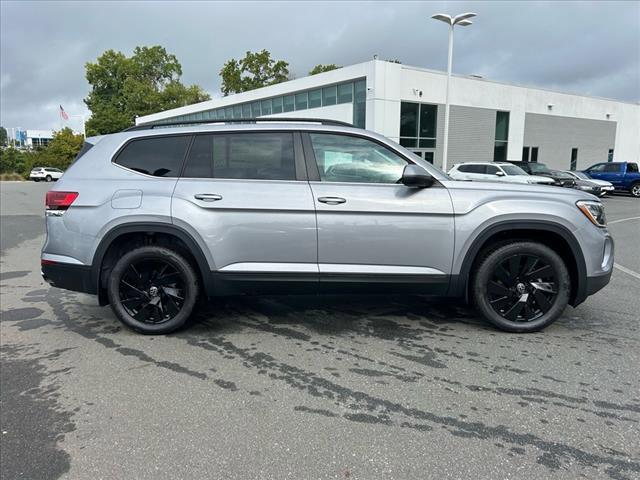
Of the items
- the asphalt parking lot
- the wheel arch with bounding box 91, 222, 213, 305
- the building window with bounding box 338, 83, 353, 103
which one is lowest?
the asphalt parking lot

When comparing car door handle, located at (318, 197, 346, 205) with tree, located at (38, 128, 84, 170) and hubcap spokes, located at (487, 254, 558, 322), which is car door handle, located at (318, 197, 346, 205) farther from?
tree, located at (38, 128, 84, 170)

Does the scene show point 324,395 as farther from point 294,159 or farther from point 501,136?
point 501,136

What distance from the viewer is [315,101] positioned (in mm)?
30000

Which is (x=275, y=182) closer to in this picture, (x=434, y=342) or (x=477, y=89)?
(x=434, y=342)

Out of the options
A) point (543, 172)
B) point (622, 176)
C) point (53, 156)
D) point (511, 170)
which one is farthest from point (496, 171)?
point (53, 156)

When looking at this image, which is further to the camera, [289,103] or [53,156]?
[53,156]

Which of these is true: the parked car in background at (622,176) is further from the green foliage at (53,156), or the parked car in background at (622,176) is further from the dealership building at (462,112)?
the green foliage at (53,156)

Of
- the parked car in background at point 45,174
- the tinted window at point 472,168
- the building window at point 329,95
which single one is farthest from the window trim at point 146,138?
the parked car in background at point 45,174

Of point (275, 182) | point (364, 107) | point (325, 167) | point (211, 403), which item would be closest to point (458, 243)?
point (325, 167)

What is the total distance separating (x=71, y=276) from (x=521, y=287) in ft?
13.2

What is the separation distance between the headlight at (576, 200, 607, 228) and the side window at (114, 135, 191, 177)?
11.7 feet

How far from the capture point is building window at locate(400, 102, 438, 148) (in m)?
26.5

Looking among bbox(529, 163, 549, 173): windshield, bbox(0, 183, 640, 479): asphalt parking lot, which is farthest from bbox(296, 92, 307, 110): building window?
bbox(0, 183, 640, 479): asphalt parking lot

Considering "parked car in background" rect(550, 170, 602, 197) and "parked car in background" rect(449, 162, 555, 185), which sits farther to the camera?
"parked car in background" rect(550, 170, 602, 197)
